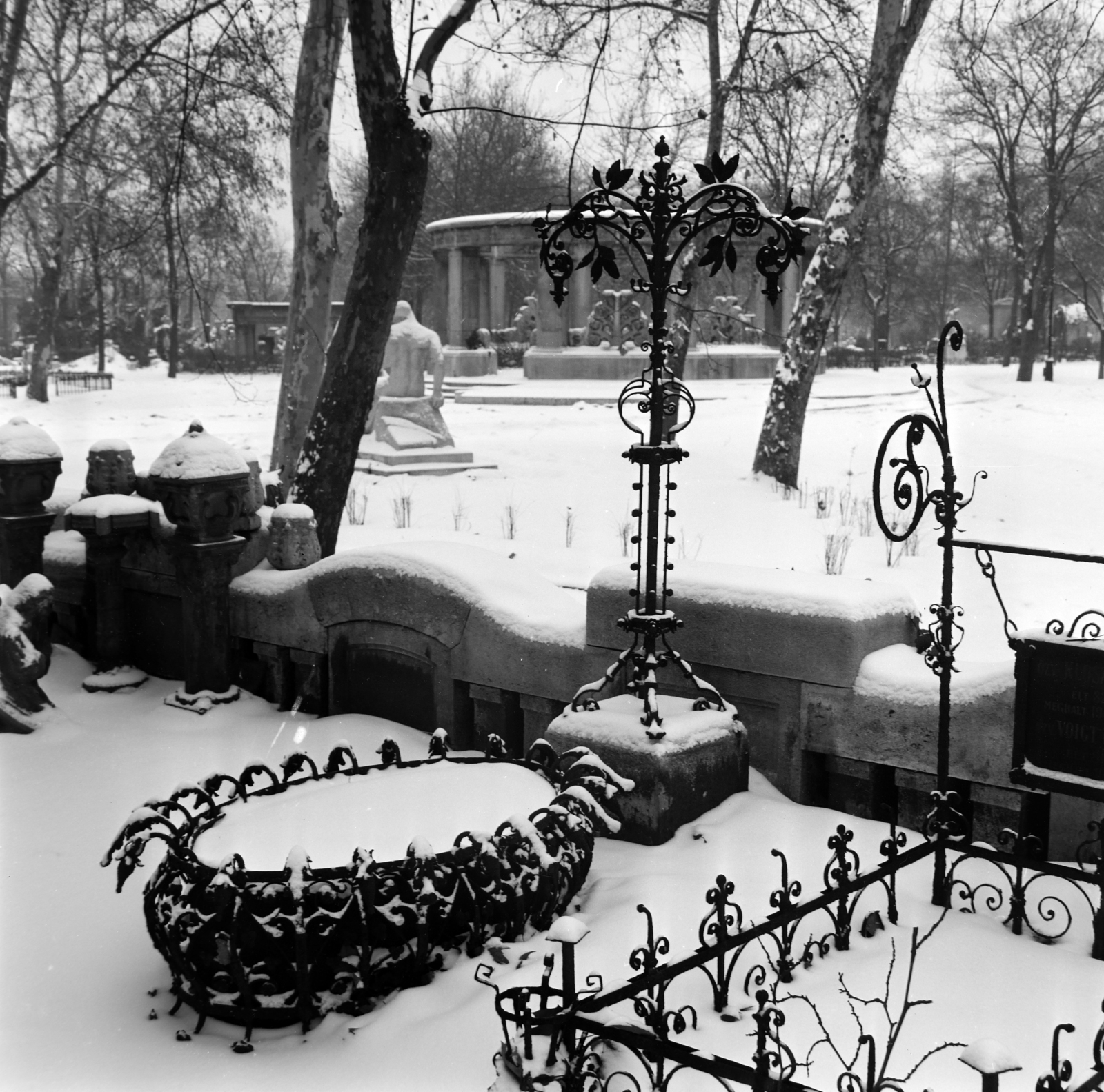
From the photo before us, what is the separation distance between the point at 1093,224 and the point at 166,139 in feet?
115

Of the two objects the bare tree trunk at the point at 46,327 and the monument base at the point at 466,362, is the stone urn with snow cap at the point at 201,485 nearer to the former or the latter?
the bare tree trunk at the point at 46,327

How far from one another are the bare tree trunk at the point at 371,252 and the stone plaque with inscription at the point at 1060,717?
6409 millimetres

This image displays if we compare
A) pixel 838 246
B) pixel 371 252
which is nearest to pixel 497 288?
pixel 838 246

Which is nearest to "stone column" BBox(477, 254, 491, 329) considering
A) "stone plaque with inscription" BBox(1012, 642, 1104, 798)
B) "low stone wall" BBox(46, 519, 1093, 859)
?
"low stone wall" BBox(46, 519, 1093, 859)

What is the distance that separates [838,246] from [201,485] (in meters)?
9.30

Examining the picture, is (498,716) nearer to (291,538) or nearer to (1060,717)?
(291,538)

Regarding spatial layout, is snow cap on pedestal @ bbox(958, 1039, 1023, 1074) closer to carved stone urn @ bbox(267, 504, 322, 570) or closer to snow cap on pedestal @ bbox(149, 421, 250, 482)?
snow cap on pedestal @ bbox(149, 421, 250, 482)

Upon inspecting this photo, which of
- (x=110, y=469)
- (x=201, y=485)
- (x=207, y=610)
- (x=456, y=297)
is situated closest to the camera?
(x=201, y=485)

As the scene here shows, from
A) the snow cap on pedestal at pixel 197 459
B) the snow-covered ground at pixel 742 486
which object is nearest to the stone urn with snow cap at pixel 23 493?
the snow-covered ground at pixel 742 486

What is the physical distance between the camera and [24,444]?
8.30m

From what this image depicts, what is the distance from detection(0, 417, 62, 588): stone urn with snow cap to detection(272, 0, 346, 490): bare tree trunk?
4861 mm

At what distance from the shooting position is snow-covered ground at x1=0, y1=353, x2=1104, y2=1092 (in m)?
3.72

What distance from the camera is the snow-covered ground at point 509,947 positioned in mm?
3723

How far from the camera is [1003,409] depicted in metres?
25.1
